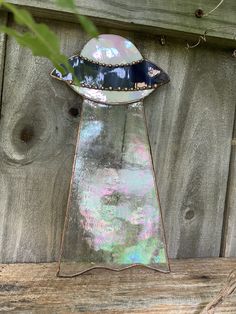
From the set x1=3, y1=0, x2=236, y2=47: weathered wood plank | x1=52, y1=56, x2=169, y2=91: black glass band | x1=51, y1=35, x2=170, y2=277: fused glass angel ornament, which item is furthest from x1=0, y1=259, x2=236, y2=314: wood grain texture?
x1=3, y1=0, x2=236, y2=47: weathered wood plank

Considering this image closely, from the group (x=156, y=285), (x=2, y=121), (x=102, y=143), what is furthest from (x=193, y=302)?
(x=2, y=121)

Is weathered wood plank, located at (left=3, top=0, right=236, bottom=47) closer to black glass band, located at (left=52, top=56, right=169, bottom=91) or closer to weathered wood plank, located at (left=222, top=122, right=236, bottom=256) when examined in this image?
black glass band, located at (left=52, top=56, right=169, bottom=91)

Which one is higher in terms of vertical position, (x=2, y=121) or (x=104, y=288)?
(x=2, y=121)

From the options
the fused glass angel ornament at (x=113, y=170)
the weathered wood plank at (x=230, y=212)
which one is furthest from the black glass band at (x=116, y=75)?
the weathered wood plank at (x=230, y=212)

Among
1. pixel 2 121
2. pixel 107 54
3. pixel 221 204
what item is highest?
pixel 107 54

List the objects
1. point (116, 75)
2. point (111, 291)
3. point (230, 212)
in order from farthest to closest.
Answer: point (230, 212) < point (116, 75) < point (111, 291)

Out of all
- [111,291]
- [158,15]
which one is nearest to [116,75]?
[158,15]

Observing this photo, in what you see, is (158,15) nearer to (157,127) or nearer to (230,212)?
(157,127)

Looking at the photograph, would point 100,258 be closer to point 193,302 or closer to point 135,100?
point 193,302
